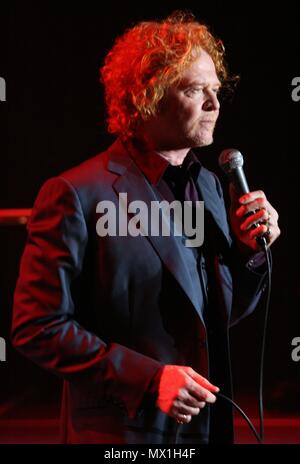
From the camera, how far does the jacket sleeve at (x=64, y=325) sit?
1.27m

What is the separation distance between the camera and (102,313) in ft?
4.44

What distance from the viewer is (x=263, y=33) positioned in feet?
9.66

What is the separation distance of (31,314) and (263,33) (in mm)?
2054

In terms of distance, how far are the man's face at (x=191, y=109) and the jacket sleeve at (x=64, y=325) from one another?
28 centimetres

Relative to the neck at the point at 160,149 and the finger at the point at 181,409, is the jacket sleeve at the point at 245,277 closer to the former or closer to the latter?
the neck at the point at 160,149

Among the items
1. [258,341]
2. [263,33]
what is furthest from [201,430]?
[263,33]

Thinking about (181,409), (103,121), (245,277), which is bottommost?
(181,409)

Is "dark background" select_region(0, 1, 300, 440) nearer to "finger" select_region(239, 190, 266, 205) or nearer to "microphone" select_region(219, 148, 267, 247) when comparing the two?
"microphone" select_region(219, 148, 267, 247)

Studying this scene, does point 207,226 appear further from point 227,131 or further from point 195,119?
point 227,131
